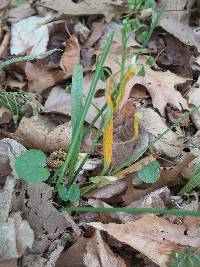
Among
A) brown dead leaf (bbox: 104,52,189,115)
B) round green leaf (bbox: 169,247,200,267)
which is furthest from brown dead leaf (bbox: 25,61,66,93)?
round green leaf (bbox: 169,247,200,267)

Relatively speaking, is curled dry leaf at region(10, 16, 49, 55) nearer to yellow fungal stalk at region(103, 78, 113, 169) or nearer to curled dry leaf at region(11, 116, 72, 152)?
curled dry leaf at region(11, 116, 72, 152)

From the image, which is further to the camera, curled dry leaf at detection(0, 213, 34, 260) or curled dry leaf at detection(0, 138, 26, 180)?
curled dry leaf at detection(0, 138, 26, 180)

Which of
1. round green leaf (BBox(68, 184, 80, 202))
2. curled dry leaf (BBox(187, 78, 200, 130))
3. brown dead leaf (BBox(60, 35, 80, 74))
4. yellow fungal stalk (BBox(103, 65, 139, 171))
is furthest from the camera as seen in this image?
brown dead leaf (BBox(60, 35, 80, 74))

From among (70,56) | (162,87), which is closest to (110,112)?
(162,87)

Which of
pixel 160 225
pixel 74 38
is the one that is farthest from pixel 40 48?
pixel 160 225

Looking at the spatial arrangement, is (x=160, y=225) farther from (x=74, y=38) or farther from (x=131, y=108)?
(x=74, y=38)

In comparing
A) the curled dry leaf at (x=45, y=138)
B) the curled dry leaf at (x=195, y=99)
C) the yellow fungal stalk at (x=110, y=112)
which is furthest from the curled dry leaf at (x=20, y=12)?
the yellow fungal stalk at (x=110, y=112)
